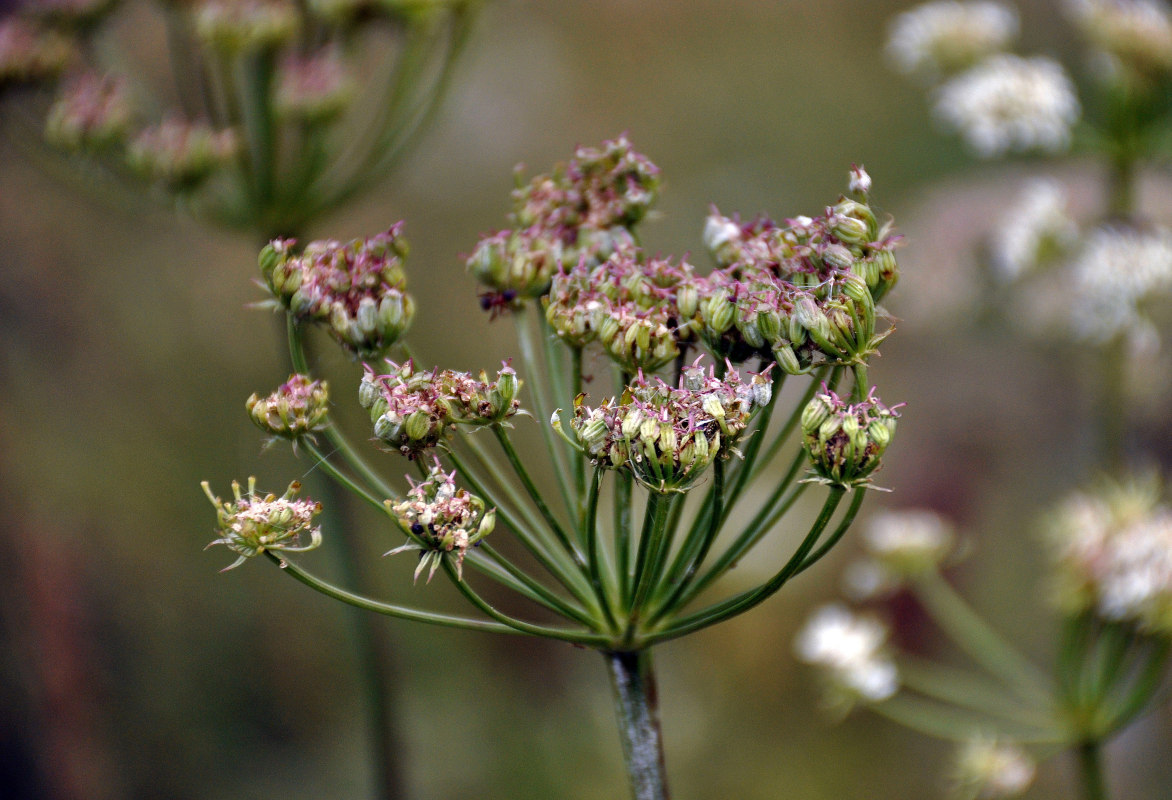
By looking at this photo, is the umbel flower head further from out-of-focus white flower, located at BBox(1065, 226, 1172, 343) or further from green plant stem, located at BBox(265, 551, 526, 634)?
out-of-focus white flower, located at BBox(1065, 226, 1172, 343)

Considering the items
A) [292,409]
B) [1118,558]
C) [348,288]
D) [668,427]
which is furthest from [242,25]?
[1118,558]

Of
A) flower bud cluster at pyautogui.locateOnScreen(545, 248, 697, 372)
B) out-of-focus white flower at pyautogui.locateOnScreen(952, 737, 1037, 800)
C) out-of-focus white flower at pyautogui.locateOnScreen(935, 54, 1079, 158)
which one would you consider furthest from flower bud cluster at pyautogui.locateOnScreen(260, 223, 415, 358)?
out-of-focus white flower at pyautogui.locateOnScreen(935, 54, 1079, 158)

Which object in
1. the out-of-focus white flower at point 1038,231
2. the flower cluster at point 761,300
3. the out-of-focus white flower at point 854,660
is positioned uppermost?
the out-of-focus white flower at point 1038,231

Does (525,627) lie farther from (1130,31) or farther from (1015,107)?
(1130,31)

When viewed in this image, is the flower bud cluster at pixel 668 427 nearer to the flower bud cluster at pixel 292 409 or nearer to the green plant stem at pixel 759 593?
the green plant stem at pixel 759 593

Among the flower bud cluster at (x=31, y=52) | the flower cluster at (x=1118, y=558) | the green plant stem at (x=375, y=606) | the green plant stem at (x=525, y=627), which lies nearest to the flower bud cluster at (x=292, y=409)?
the green plant stem at (x=375, y=606)

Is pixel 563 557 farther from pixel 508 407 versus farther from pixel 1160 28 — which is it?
pixel 1160 28
